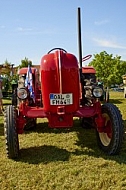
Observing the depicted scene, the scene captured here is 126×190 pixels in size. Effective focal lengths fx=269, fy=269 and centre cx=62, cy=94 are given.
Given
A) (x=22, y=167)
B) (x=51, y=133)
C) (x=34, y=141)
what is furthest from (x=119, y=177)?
(x=51, y=133)

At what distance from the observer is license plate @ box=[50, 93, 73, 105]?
373 cm

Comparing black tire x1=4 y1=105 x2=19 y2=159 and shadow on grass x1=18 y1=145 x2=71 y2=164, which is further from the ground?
black tire x1=4 y1=105 x2=19 y2=159

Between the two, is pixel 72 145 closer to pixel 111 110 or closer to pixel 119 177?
pixel 111 110

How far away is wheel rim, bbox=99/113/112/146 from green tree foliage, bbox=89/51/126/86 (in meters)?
46.0

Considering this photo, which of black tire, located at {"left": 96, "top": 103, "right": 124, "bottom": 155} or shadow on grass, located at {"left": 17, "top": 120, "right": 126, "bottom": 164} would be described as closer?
shadow on grass, located at {"left": 17, "top": 120, "right": 126, "bottom": 164}

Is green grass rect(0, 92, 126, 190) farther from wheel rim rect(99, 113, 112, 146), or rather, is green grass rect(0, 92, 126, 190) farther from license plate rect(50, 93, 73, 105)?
license plate rect(50, 93, 73, 105)

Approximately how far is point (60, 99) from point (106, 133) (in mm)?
1023

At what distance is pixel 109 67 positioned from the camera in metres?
51.5

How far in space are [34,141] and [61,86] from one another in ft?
4.84

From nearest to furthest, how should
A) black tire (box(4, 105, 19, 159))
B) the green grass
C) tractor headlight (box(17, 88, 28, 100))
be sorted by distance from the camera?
the green grass, black tire (box(4, 105, 19, 159)), tractor headlight (box(17, 88, 28, 100))

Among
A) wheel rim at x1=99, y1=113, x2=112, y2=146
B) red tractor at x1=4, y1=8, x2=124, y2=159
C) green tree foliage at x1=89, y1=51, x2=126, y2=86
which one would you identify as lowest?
wheel rim at x1=99, y1=113, x2=112, y2=146

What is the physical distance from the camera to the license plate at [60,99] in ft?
12.2

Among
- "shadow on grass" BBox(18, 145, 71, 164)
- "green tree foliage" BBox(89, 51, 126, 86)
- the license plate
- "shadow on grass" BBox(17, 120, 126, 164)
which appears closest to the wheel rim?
"shadow on grass" BBox(17, 120, 126, 164)

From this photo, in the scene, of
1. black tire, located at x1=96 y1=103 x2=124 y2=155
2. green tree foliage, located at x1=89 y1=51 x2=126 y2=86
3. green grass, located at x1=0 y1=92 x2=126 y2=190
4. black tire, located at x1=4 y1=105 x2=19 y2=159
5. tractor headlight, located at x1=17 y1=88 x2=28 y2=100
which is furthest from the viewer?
green tree foliage, located at x1=89 y1=51 x2=126 y2=86
